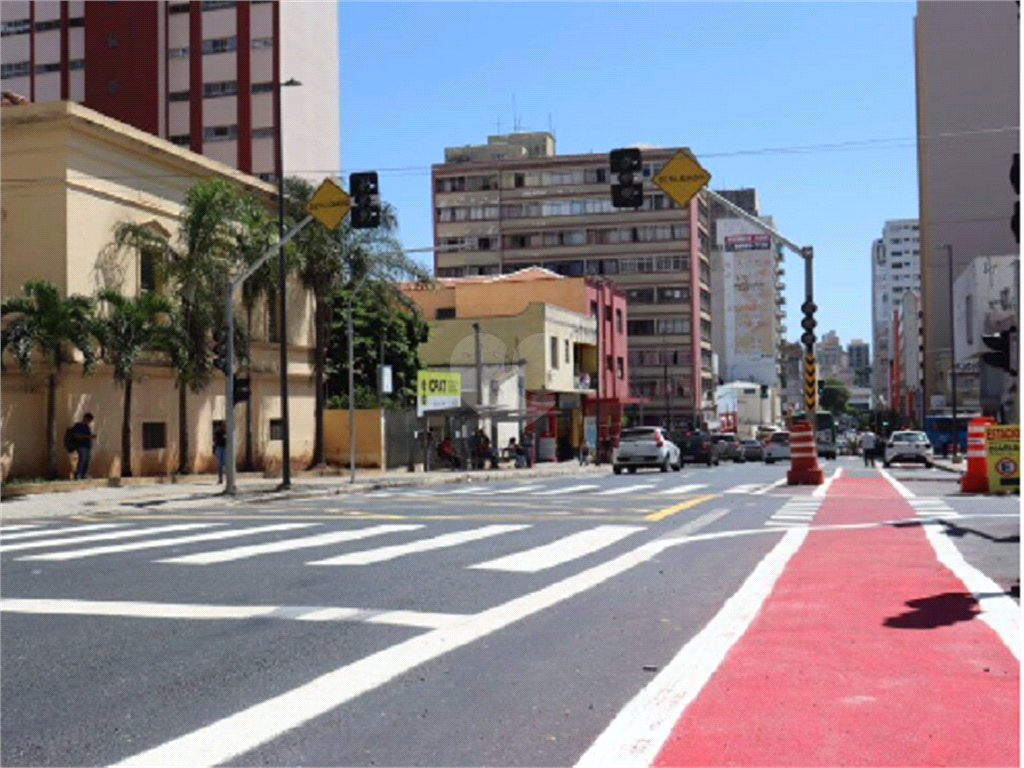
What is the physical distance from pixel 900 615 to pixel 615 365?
66.5m

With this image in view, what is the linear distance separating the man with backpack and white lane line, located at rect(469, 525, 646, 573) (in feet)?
53.3

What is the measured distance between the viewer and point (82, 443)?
28.5 metres

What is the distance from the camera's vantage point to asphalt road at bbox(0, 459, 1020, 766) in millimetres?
5910

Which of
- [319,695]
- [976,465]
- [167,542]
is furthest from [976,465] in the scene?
[319,695]

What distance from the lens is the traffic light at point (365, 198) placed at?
22.2 m

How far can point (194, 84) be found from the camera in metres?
63.8

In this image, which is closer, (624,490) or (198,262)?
(624,490)

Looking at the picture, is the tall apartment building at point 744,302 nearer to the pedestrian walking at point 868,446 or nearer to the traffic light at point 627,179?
the pedestrian walking at point 868,446

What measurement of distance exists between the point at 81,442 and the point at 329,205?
9.49 meters

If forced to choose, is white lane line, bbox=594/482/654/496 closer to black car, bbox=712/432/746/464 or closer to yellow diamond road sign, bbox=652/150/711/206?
yellow diamond road sign, bbox=652/150/711/206

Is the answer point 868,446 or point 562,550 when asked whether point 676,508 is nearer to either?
point 562,550

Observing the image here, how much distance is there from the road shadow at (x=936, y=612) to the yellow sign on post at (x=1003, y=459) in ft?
45.8

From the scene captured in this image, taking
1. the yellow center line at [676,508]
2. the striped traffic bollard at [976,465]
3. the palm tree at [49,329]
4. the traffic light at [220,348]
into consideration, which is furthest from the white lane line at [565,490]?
the palm tree at [49,329]

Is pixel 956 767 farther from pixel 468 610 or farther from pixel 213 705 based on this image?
pixel 468 610
